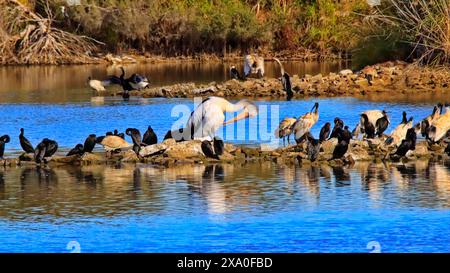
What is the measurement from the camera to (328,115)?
25766 millimetres

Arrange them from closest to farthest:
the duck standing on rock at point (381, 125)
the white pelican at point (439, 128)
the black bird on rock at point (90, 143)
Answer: the black bird on rock at point (90, 143), the white pelican at point (439, 128), the duck standing on rock at point (381, 125)

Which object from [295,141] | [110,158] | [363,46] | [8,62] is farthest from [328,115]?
[8,62]

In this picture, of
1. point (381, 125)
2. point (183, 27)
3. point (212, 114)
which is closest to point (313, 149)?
point (212, 114)

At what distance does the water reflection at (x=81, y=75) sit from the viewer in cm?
3272

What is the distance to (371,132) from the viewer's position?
20.2 metres

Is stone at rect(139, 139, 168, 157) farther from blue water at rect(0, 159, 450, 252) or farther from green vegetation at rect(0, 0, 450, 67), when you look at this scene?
green vegetation at rect(0, 0, 450, 67)

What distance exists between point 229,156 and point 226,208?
3.83 metres

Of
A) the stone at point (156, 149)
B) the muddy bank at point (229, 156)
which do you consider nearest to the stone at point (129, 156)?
the muddy bank at point (229, 156)

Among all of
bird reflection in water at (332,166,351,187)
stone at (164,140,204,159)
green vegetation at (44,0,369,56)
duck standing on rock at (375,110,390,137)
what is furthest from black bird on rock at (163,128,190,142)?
green vegetation at (44,0,369,56)

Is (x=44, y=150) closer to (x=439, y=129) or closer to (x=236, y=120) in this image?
(x=236, y=120)

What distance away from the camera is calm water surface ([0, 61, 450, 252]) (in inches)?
511

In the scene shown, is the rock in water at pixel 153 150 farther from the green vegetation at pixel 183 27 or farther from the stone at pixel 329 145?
the green vegetation at pixel 183 27

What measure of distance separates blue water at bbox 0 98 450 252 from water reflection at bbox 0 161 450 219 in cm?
1

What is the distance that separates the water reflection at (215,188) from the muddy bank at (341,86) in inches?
525
